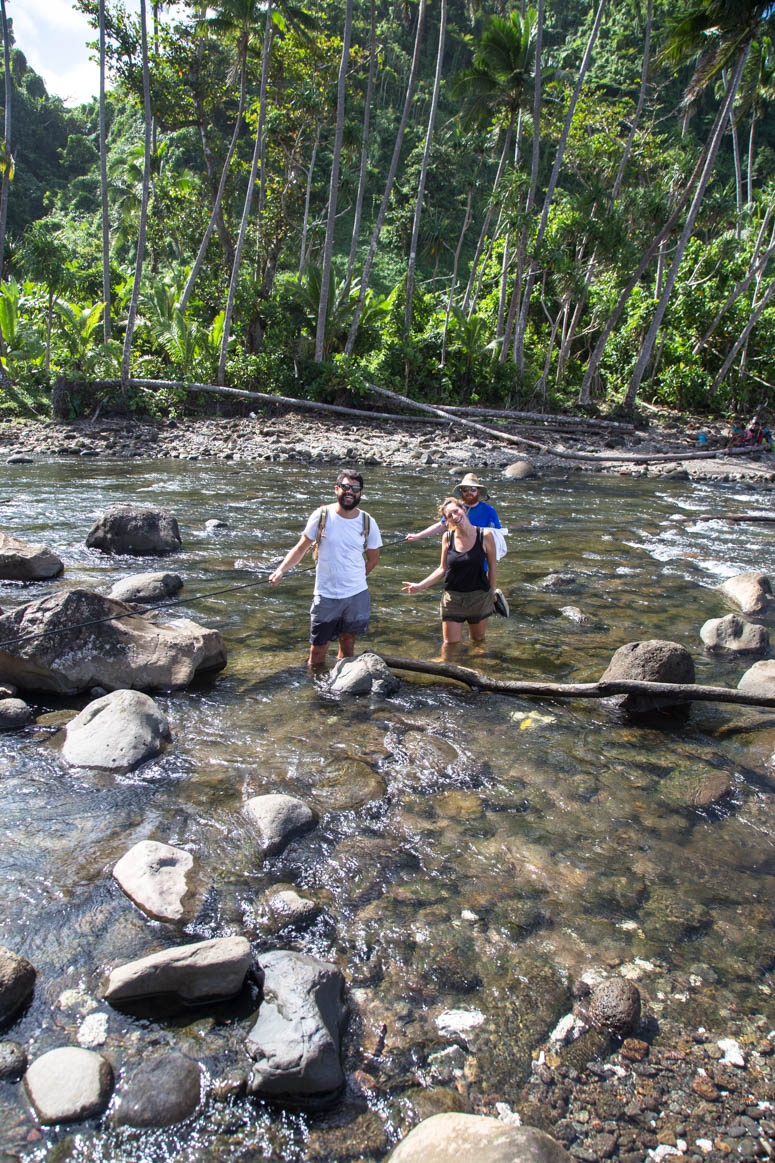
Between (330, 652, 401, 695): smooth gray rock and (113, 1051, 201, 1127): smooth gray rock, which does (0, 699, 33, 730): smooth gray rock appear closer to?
(330, 652, 401, 695): smooth gray rock

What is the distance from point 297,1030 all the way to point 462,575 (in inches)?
170

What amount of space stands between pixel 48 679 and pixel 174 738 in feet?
3.73

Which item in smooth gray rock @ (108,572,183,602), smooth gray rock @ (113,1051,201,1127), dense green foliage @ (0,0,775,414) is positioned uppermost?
dense green foliage @ (0,0,775,414)

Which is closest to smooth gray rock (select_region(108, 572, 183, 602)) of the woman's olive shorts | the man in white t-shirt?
the man in white t-shirt

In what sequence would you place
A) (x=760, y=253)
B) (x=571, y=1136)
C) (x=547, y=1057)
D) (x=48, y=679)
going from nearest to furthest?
(x=571, y=1136) → (x=547, y=1057) → (x=48, y=679) → (x=760, y=253)

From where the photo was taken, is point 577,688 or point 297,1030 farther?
point 577,688

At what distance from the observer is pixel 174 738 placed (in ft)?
16.4

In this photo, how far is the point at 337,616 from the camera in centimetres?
605

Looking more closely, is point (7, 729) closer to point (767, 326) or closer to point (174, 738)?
point (174, 738)

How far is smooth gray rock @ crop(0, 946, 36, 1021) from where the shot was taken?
2793 millimetres

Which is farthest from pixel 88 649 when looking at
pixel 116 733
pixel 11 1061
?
pixel 11 1061

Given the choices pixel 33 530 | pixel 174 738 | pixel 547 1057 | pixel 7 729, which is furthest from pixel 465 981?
pixel 33 530

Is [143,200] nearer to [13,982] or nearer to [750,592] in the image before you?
[750,592]

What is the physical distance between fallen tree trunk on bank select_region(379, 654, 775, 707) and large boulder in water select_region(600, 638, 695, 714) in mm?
91
